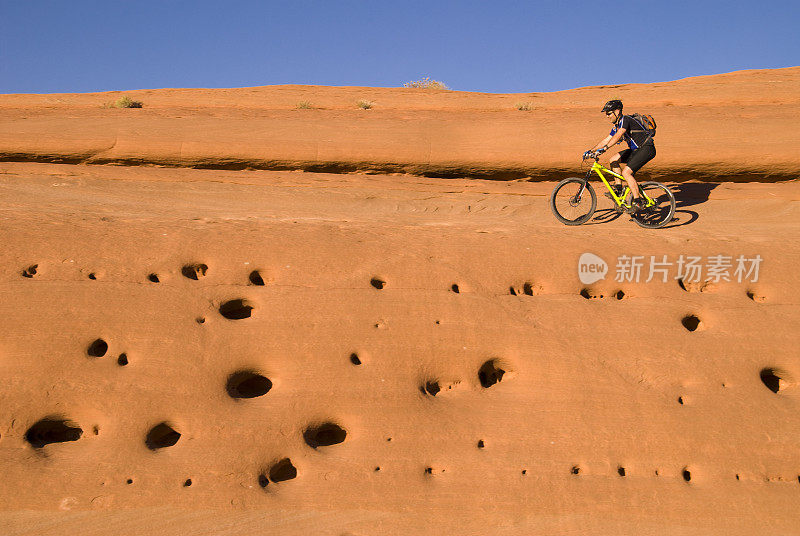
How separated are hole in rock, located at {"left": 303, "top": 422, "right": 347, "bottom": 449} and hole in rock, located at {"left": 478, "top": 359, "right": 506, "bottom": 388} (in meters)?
1.29

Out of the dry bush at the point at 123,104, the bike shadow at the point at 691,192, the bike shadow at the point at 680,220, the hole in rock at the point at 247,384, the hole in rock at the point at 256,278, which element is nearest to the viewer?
the hole in rock at the point at 247,384

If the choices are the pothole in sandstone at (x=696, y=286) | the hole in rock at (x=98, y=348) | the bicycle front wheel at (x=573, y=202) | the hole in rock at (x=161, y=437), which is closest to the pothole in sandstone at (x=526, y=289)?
the pothole in sandstone at (x=696, y=286)

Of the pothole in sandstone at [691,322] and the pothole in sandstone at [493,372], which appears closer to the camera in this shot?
the pothole in sandstone at [493,372]

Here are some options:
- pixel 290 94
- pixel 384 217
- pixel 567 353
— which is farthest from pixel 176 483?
pixel 290 94

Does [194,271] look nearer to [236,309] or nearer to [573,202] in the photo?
[236,309]

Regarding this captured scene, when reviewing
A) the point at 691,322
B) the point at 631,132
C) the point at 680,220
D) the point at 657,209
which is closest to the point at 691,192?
the point at 680,220

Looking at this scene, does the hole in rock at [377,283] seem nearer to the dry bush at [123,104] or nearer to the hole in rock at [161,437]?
the hole in rock at [161,437]

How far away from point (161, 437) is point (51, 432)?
88 centimetres

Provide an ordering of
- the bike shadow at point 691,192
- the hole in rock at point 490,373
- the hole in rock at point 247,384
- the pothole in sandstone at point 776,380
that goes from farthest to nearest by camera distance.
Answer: the bike shadow at point 691,192, the pothole in sandstone at point 776,380, the hole in rock at point 490,373, the hole in rock at point 247,384

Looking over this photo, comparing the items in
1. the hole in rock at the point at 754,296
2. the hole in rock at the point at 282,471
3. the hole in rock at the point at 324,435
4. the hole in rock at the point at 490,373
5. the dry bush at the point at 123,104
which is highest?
the dry bush at the point at 123,104

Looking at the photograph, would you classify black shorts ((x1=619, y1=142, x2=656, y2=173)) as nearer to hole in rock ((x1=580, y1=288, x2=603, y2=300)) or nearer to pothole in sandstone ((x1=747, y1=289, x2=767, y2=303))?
pothole in sandstone ((x1=747, y1=289, x2=767, y2=303))

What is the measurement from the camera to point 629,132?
7.87m

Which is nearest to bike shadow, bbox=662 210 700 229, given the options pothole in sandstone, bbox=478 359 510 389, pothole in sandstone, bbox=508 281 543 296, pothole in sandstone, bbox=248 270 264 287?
pothole in sandstone, bbox=508 281 543 296

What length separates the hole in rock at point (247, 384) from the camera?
15.6 ft
